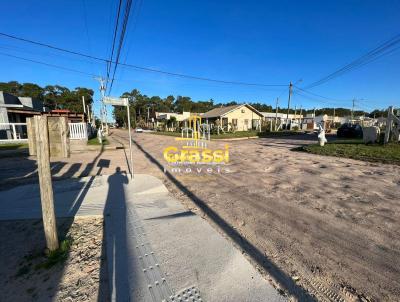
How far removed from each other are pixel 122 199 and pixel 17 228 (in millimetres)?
1868

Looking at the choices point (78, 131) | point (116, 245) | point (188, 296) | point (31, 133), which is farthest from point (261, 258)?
point (78, 131)

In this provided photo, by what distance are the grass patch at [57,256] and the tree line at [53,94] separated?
82905 millimetres

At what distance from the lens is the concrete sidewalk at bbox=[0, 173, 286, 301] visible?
7.17 feet

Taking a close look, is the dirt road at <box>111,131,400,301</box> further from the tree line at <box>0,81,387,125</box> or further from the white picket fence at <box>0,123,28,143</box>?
the tree line at <box>0,81,387,125</box>

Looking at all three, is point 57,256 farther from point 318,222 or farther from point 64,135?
point 318,222

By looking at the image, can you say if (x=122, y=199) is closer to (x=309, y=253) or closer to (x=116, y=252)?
(x=116, y=252)

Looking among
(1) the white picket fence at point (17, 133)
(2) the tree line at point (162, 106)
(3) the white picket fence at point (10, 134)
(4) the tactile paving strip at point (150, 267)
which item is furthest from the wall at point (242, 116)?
(2) the tree line at point (162, 106)

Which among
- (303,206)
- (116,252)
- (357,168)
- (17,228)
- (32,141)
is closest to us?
(32,141)

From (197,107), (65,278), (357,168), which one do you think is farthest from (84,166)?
(197,107)

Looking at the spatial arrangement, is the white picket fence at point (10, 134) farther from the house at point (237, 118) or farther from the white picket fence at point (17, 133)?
the house at point (237, 118)

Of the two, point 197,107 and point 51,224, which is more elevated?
point 197,107

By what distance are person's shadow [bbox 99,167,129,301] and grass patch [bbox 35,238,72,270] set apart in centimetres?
49

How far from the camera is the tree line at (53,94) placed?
244ft

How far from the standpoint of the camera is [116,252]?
285 cm
